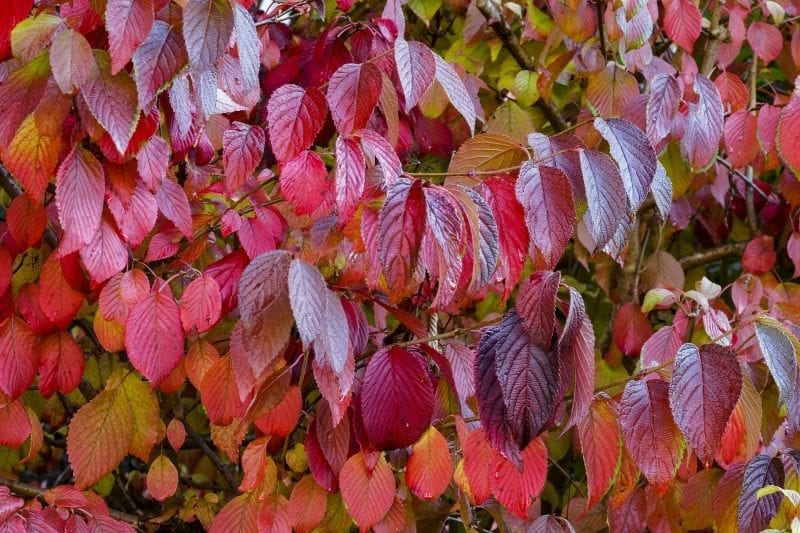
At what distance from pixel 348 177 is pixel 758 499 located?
520mm

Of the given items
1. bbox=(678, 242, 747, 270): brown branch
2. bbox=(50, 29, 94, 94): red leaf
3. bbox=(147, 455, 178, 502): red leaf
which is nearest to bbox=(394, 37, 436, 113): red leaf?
A: bbox=(50, 29, 94, 94): red leaf

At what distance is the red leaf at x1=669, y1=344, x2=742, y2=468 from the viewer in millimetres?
806

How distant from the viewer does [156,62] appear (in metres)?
0.83

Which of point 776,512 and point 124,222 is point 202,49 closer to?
point 124,222

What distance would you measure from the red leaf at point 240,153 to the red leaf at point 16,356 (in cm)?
31

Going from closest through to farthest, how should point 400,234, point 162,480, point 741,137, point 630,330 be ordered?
point 400,234 → point 162,480 → point 741,137 → point 630,330

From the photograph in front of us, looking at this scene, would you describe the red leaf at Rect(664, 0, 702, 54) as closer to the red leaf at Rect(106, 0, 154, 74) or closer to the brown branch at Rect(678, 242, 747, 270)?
the brown branch at Rect(678, 242, 747, 270)

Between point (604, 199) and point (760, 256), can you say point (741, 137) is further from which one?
point (604, 199)

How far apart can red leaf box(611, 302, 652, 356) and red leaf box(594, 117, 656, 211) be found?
0.90m

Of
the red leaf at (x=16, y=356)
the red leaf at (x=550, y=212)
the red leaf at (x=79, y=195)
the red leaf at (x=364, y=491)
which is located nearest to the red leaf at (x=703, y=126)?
the red leaf at (x=550, y=212)

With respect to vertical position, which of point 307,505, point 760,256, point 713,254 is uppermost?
point 307,505

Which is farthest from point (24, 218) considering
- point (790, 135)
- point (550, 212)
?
point (790, 135)

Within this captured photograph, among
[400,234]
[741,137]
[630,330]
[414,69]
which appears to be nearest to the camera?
[400,234]

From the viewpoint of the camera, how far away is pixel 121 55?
0.81m
